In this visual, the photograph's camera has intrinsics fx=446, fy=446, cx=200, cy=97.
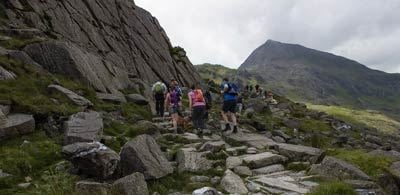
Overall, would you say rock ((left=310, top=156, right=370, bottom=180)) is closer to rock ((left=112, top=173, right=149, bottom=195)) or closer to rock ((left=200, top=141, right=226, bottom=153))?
rock ((left=200, top=141, right=226, bottom=153))

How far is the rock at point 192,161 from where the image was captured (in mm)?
17241

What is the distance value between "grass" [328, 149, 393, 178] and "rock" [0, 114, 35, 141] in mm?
13196

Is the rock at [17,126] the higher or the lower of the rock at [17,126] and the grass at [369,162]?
the higher

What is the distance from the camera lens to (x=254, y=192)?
1510 centimetres

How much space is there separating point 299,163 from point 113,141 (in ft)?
26.3

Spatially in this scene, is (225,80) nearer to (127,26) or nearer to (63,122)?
(63,122)

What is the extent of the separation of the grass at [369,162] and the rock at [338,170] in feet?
2.65

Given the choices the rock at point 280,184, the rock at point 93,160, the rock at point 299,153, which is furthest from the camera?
the rock at point 299,153

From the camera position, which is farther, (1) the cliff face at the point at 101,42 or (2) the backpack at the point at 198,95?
(1) the cliff face at the point at 101,42

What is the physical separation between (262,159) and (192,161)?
10.7 feet

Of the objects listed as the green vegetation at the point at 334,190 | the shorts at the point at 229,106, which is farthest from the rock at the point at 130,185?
the shorts at the point at 229,106

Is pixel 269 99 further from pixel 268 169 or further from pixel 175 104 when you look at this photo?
pixel 268 169

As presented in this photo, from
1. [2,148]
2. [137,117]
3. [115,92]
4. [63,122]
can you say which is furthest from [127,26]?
[2,148]

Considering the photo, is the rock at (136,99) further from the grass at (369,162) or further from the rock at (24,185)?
the rock at (24,185)
